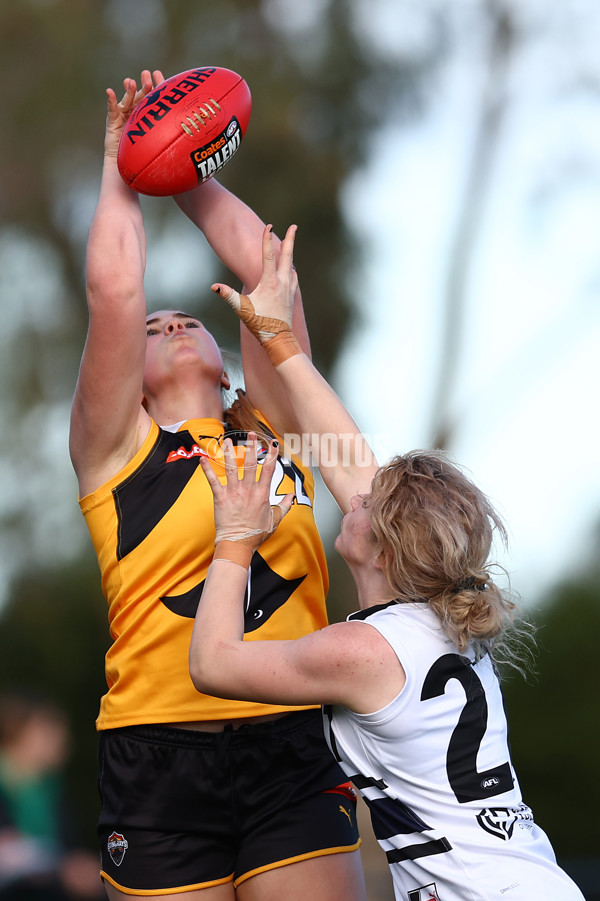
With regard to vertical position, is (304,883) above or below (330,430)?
below

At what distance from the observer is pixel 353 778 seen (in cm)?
143

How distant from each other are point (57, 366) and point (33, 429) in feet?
1.35

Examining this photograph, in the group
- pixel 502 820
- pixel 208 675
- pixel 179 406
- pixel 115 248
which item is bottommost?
pixel 502 820

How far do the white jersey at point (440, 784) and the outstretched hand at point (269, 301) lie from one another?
699 millimetres

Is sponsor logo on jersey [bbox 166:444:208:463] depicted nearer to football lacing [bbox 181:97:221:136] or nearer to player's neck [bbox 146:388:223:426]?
player's neck [bbox 146:388:223:426]

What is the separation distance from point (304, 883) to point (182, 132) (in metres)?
1.52

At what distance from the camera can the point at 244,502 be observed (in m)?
1.53

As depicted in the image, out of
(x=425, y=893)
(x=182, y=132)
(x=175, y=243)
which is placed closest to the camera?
(x=425, y=893)

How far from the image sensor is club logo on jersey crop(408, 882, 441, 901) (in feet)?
4.40

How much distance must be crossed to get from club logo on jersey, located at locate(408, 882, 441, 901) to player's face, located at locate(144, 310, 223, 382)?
1152mm

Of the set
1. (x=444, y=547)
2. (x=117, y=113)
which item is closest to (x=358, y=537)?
(x=444, y=547)

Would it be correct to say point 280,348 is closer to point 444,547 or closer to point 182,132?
point 182,132

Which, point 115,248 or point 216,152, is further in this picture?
point 216,152

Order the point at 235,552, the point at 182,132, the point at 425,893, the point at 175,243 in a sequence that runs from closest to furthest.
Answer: the point at 425,893
the point at 235,552
the point at 182,132
the point at 175,243
